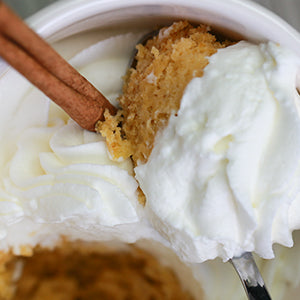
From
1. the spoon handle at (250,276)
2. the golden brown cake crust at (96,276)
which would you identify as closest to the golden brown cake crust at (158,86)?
the spoon handle at (250,276)

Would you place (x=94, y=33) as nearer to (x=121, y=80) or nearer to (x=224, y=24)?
(x=121, y=80)

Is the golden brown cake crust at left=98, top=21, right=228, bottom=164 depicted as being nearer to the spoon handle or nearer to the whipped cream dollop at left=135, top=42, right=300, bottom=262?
the whipped cream dollop at left=135, top=42, right=300, bottom=262

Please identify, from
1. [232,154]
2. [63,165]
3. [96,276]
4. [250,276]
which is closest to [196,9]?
[232,154]

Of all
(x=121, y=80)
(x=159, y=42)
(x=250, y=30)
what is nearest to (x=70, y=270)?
(x=121, y=80)

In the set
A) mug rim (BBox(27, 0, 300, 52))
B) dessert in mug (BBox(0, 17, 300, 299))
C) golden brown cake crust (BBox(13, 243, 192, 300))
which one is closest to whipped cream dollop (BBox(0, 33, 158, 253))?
dessert in mug (BBox(0, 17, 300, 299))

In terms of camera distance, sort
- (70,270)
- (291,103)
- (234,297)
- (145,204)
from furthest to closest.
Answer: (70,270) → (234,297) → (145,204) → (291,103)

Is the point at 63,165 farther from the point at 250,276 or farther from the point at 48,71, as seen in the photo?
the point at 250,276
